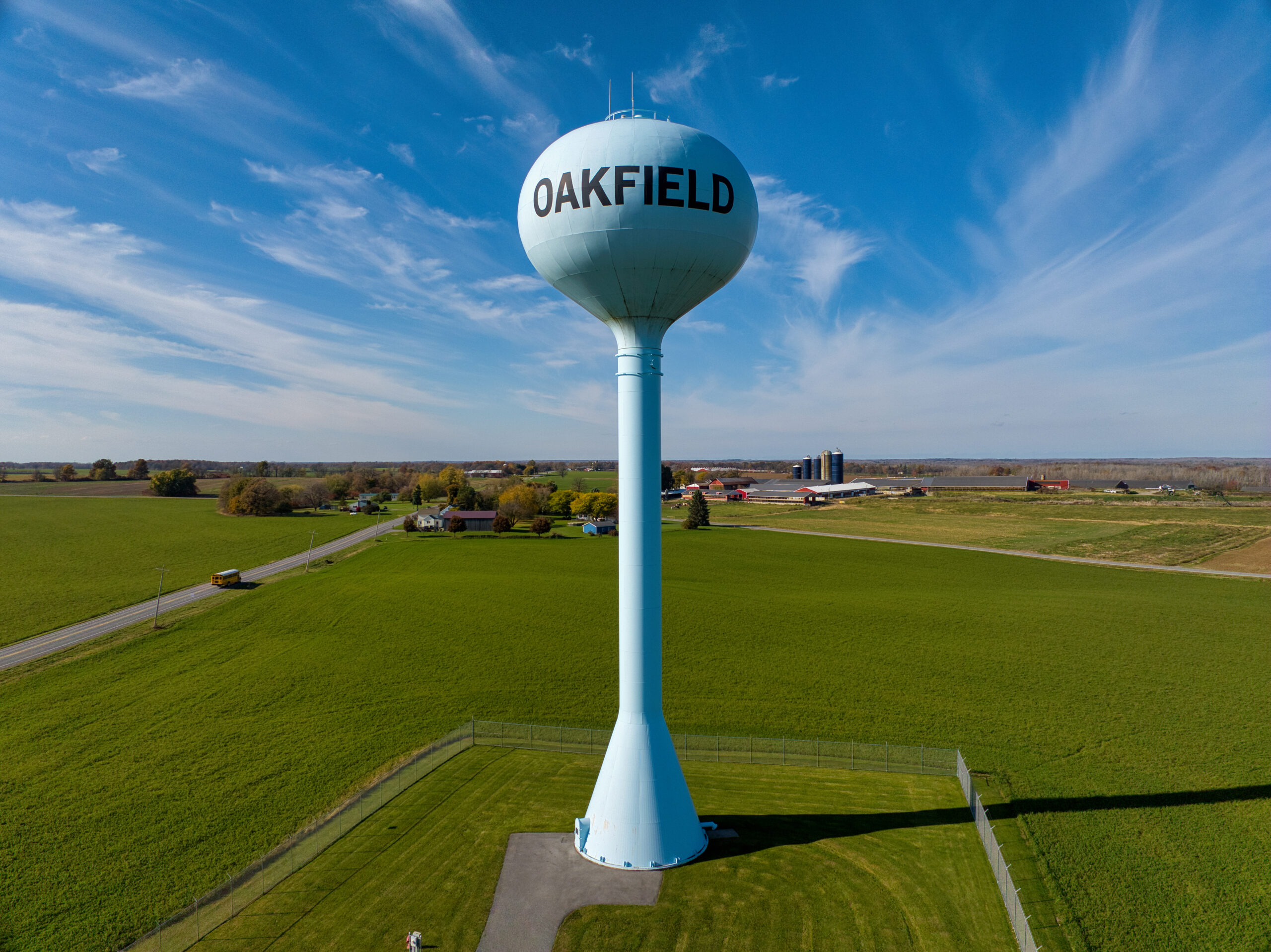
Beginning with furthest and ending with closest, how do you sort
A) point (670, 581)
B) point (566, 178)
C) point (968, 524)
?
1. point (968, 524)
2. point (670, 581)
3. point (566, 178)

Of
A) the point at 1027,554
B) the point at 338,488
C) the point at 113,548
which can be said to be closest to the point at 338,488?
the point at 338,488

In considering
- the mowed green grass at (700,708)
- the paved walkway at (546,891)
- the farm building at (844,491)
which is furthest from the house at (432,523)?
the farm building at (844,491)

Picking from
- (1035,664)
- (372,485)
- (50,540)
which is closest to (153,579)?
(50,540)

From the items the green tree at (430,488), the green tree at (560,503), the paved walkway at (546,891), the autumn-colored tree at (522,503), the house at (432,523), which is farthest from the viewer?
the green tree at (430,488)

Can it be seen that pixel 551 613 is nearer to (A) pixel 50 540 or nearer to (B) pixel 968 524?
(A) pixel 50 540

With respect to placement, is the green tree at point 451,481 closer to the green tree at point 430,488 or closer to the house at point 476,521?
the green tree at point 430,488

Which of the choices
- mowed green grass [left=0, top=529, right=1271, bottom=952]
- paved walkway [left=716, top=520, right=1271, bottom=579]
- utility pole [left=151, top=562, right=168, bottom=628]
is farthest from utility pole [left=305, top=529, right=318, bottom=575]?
paved walkway [left=716, top=520, right=1271, bottom=579]
